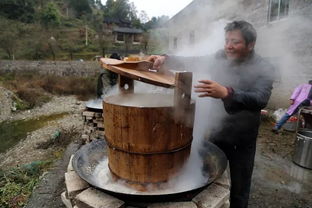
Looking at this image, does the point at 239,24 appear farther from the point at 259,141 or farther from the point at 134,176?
the point at 259,141

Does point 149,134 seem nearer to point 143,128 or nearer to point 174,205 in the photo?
point 143,128

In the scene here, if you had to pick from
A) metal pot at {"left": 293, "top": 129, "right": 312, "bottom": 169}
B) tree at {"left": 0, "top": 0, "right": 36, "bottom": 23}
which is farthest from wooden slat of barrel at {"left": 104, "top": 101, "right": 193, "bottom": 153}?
tree at {"left": 0, "top": 0, "right": 36, "bottom": 23}

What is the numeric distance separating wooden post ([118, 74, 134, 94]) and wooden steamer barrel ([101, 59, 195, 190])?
0.68 feet

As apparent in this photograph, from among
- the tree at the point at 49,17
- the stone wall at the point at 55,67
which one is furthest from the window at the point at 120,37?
the stone wall at the point at 55,67

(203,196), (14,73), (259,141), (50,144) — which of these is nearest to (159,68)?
(203,196)

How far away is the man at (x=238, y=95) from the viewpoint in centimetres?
170

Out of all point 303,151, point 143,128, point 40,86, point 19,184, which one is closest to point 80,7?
point 40,86

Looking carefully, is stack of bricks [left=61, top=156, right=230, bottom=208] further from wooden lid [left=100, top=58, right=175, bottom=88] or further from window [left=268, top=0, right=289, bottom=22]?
window [left=268, top=0, right=289, bottom=22]

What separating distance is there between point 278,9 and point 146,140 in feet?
30.9

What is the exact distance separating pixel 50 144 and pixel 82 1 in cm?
4911

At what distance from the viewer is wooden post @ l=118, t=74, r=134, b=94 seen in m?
1.95

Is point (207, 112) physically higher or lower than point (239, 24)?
lower

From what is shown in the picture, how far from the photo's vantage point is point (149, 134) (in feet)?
4.95

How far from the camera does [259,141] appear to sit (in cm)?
596
